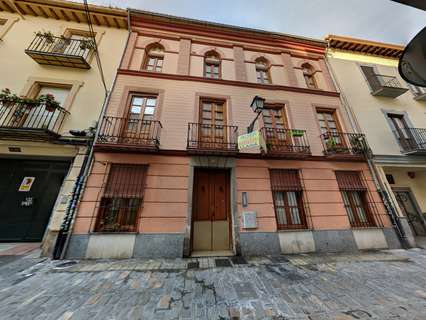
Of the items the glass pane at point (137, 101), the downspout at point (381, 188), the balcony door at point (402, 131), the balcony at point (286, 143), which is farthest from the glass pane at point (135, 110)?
the balcony door at point (402, 131)

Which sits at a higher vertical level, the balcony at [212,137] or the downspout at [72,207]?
the balcony at [212,137]

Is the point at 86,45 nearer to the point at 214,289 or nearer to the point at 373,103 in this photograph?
the point at 214,289

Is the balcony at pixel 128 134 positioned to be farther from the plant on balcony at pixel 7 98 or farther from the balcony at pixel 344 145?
the balcony at pixel 344 145

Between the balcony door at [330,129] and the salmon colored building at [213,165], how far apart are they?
0.18 feet

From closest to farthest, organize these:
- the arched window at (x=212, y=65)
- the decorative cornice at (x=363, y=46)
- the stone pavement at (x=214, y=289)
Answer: the stone pavement at (x=214, y=289) → the arched window at (x=212, y=65) → the decorative cornice at (x=363, y=46)

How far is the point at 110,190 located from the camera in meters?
5.13

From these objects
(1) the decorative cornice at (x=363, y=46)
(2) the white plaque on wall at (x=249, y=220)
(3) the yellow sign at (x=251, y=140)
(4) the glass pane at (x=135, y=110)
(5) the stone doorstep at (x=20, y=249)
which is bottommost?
(5) the stone doorstep at (x=20, y=249)

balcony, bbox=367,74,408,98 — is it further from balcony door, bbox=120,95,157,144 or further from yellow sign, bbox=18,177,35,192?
yellow sign, bbox=18,177,35,192

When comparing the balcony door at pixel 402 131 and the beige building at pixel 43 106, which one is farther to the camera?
the balcony door at pixel 402 131

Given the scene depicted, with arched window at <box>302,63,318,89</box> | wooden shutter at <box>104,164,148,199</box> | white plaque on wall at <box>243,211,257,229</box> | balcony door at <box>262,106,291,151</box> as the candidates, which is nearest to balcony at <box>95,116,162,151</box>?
wooden shutter at <box>104,164,148,199</box>

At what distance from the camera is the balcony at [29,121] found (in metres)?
5.17

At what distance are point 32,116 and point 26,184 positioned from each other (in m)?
2.55

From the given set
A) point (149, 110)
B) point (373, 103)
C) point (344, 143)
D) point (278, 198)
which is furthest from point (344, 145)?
point (149, 110)

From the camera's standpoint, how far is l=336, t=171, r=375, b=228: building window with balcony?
6.00 metres
